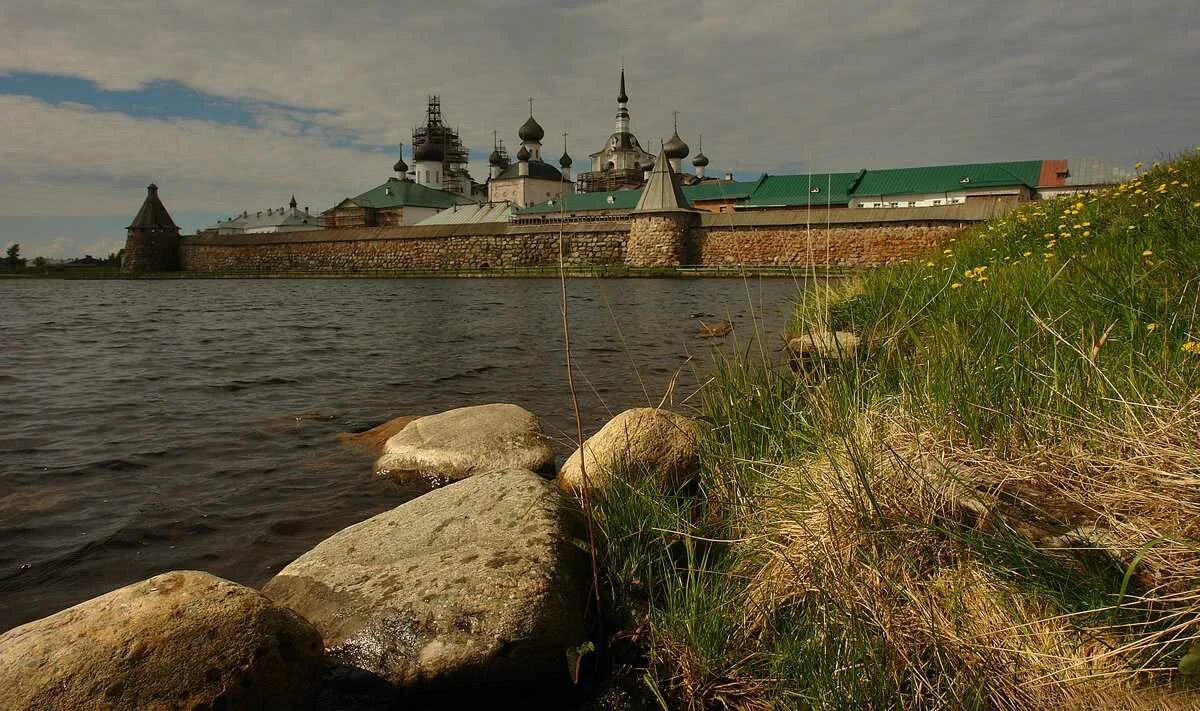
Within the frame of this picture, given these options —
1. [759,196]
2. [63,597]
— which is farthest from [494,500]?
[759,196]

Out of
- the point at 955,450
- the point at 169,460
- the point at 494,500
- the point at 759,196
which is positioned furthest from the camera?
the point at 759,196

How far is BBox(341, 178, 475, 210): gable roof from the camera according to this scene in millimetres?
62719

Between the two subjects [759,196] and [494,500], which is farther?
[759,196]

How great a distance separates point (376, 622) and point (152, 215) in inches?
2070

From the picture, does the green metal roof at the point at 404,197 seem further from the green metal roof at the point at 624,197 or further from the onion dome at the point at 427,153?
the green metal roof at the point at 624,197

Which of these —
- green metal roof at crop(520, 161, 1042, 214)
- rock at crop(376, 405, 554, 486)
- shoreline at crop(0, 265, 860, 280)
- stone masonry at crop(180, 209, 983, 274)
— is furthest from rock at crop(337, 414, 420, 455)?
green metal roof at crop(520, 161, 1042, 214)

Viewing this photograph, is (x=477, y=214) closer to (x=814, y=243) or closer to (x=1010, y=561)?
(x=814, y=243)

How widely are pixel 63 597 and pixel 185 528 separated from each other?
695 millimetres

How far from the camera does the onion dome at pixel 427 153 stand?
2817 inches

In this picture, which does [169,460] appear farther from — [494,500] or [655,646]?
[655,646]

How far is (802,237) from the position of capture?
29719 millimetres

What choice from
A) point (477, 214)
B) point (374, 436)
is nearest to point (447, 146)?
point (477, 214)

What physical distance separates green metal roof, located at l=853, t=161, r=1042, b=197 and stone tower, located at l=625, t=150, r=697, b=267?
50.4 ft

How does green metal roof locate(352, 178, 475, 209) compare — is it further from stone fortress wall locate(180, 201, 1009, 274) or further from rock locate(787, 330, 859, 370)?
rock locate(787, 330, 859, 370)
